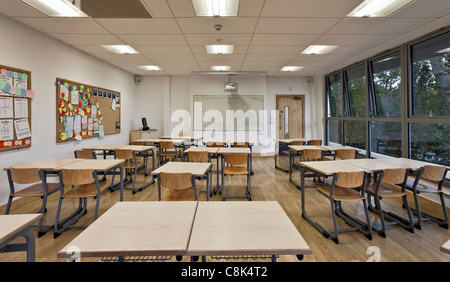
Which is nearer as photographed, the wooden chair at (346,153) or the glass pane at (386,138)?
the wooden chair at (346,153)

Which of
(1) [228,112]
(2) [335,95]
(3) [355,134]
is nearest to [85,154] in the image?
(1) [228,112]

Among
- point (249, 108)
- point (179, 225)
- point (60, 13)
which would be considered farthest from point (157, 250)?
point (249, 108)

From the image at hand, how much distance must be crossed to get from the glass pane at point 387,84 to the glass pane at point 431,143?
0.60 metres

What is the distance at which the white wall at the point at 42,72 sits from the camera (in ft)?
11.0

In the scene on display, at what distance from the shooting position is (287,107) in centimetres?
806

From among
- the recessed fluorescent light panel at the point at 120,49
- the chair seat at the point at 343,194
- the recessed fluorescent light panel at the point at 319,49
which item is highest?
the recessed fluorescent light panel at the point at 120,49

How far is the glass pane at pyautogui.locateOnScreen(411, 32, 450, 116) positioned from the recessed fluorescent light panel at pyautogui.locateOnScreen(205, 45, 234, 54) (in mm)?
3407

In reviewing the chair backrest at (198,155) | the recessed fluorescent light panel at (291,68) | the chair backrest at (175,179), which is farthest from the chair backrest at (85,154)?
the recessed fluorescent light panel at (291,68)

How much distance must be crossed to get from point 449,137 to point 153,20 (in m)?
4.87

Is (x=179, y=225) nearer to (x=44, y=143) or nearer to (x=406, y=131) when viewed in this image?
(x=44, y=143)

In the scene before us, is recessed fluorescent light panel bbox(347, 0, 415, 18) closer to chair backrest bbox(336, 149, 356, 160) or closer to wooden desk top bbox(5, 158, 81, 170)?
chair backrest bbox(336, 149, 356, 160)

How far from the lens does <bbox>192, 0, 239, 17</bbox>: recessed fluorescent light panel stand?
296cm

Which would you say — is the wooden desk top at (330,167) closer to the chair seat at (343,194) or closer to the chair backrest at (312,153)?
the chair seat at (343,194)
